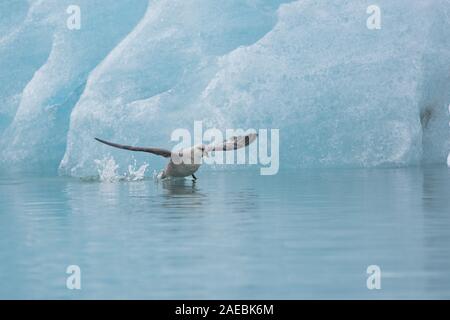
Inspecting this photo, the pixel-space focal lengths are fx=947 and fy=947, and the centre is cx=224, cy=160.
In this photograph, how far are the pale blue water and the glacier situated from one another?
247 inches

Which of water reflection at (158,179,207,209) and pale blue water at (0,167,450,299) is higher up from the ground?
water reflection at (158,179,207,209)

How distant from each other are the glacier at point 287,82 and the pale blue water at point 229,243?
20.6 ft

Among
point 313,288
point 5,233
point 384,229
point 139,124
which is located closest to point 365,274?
point 313,288

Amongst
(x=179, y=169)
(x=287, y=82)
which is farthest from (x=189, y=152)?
(x=287, y=82)

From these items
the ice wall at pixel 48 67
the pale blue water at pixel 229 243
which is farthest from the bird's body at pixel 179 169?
the ice wall at pixel 48 67

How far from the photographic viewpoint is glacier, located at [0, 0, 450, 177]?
746 inches

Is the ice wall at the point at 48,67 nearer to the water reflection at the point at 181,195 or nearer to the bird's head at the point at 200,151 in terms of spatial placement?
the water reflection at the point at 181,195

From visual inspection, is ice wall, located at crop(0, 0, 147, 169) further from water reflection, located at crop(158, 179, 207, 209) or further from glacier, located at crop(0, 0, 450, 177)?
water reflection, located at crop(158, 179, 207, 209)

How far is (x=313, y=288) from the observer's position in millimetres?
5398

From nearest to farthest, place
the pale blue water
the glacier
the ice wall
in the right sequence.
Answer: the pale blue water
the glacier
the ice wall

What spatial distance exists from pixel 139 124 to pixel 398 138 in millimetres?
5322

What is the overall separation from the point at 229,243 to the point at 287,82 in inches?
Answer: 496

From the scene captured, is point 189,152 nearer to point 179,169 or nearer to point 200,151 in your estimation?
point 200,151

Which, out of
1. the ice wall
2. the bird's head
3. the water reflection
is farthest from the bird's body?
the ice wall
